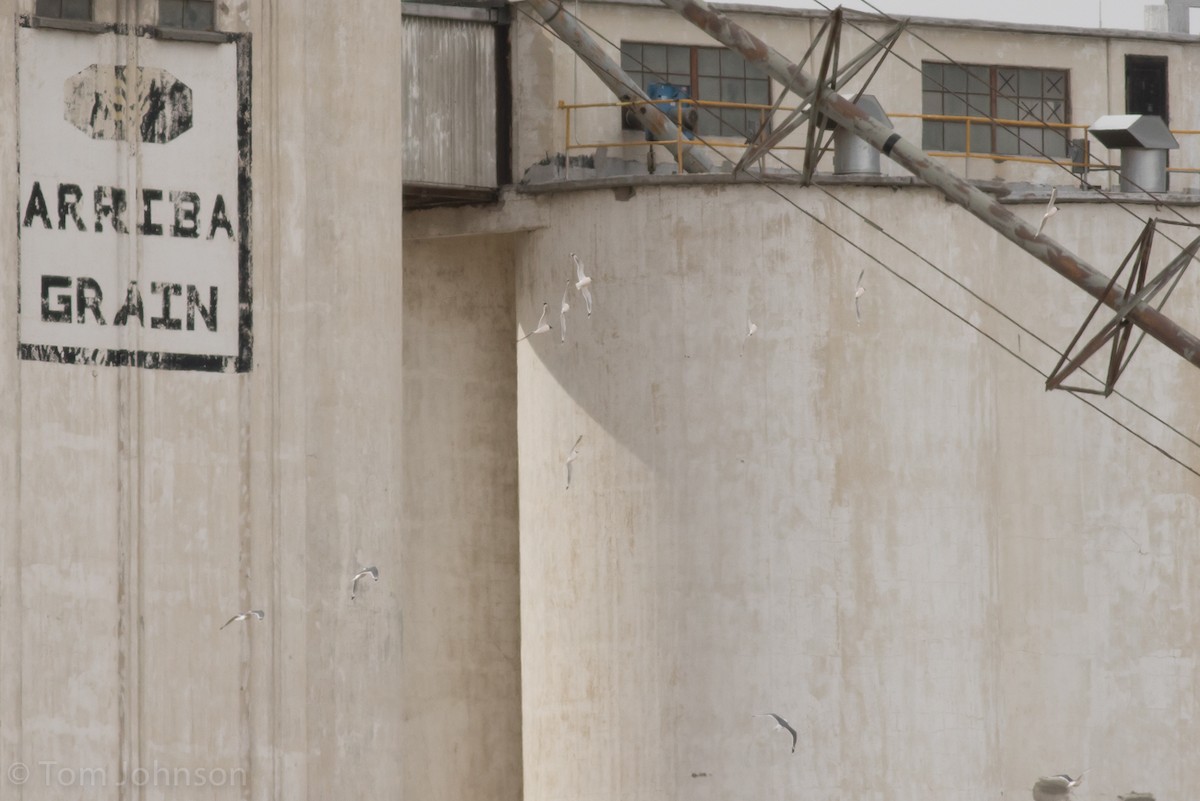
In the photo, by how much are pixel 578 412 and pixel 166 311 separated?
6.81m

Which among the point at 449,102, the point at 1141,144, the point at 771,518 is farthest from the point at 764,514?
the point at 1141,144

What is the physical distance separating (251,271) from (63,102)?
9.12 ft

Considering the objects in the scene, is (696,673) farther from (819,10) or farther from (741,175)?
(819,10)

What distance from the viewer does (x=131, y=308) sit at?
30375 mm

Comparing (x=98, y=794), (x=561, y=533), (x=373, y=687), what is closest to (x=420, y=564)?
(x=561, y=533)

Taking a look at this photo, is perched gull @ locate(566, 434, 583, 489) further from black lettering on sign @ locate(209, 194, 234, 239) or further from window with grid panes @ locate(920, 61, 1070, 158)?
window with grid panes @ locate(920, 61, 1070, 158)

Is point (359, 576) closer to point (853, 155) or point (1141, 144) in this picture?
point (853, 155)

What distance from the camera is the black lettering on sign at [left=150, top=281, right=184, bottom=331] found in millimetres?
30438

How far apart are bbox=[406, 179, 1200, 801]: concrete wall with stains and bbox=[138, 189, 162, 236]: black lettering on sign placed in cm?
689

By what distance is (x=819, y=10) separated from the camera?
39.1m

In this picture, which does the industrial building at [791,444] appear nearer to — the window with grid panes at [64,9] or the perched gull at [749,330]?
the perched gull at [749,330]

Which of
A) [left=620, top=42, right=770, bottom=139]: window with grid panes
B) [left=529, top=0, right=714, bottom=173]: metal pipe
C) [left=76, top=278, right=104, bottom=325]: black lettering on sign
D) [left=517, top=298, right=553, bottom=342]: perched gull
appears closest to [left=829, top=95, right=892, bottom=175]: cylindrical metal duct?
[left=529, top=0, right=714, bottom=173]: metal pipe

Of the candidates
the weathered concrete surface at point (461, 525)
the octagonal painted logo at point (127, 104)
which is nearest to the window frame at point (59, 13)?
the octagonal painted logo at point (127, 104)

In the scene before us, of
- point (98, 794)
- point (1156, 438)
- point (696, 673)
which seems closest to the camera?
point (98, 794)
